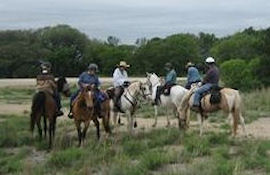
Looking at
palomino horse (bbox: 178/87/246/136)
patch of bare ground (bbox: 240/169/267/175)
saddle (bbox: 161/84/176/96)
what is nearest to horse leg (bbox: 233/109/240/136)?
palomino horse (bbox: 178/87/246/136)

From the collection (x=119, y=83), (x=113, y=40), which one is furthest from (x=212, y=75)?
(x=113, y=40)

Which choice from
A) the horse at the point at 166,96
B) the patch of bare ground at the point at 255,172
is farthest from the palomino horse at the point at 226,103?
the patch of bare ground at the point at 255,172

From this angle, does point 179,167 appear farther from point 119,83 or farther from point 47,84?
point 119,83

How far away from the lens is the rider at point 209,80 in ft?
62.1

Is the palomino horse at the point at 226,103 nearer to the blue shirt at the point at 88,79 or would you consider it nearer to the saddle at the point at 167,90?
the saddle at the point at 167,90

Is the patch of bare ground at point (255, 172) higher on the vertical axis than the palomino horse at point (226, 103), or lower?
lower

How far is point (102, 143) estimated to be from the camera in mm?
16922

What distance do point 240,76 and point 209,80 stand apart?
26.6m

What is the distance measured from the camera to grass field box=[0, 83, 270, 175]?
42.3ft

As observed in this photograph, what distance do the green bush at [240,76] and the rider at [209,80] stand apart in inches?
998

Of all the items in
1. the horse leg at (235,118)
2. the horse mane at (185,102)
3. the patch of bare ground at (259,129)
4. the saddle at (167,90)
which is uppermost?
the saddle at (167,90)

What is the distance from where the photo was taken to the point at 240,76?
1779 inches

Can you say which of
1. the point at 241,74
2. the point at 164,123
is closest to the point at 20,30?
the point at 241,74

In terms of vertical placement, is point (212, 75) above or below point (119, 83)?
above
